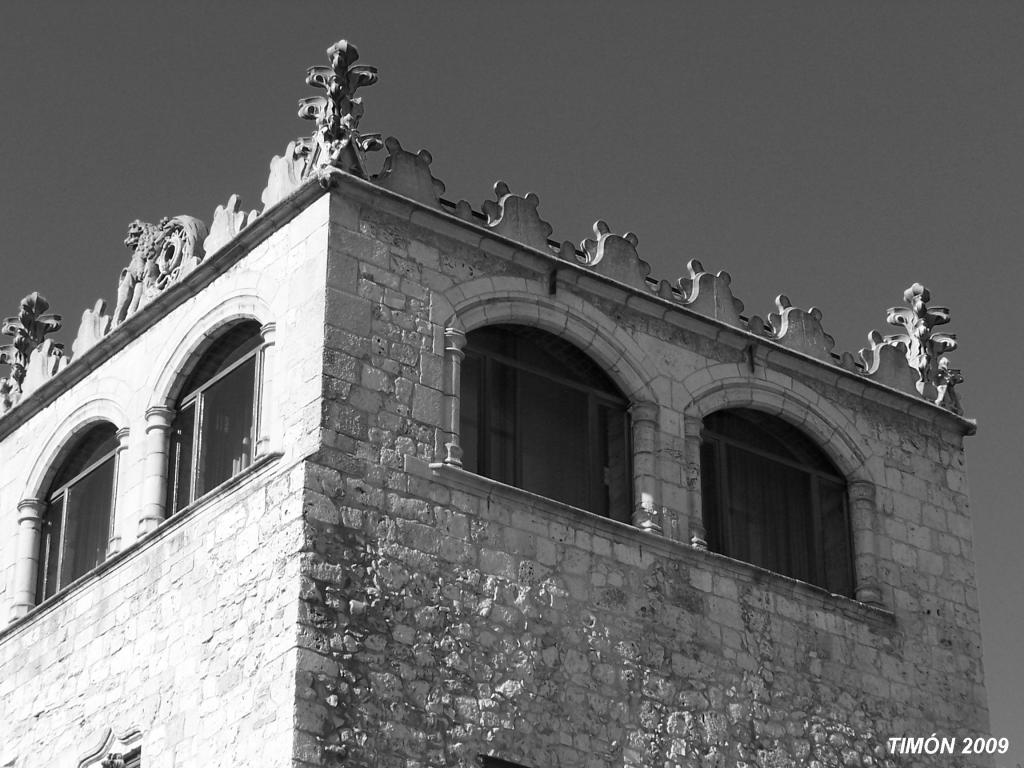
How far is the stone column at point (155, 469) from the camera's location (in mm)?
27875

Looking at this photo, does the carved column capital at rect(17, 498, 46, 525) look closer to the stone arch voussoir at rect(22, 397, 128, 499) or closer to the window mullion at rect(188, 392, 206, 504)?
the stone arch voussoir at rect(22, 397, 128, 499)

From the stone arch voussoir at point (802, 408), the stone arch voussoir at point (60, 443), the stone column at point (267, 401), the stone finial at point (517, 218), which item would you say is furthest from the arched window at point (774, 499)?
the stone arch voussoir at point (60, 443)

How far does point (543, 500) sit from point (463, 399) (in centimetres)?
149

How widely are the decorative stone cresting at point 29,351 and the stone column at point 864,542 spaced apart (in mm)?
9718

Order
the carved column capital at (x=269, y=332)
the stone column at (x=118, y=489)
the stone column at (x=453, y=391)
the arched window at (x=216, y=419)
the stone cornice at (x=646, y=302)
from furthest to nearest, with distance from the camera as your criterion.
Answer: the stone column at (x=118, y=489), the stone cornice at (x=646, y=302), the arched window at (x=216, y=419), the carved column capital at (x=269, y=332), the stone column at (x=453, y=391)

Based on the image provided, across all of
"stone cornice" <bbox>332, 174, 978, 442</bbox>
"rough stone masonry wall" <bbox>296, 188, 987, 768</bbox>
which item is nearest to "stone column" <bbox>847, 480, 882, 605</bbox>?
"rough stone masonry wall" <bbox>296, 188, 987, 768</bbox>

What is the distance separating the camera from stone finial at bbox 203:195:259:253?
92.7 ft

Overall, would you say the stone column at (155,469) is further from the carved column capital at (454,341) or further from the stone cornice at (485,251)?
the carved column capital at (454,341)

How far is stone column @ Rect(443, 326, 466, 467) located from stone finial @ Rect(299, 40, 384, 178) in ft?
6.58

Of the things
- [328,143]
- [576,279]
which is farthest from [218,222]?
[576,279]

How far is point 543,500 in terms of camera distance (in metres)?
27.2

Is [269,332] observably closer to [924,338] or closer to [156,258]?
[156,258]

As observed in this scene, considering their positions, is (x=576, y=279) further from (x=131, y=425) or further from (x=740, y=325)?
(x=131, y=425)

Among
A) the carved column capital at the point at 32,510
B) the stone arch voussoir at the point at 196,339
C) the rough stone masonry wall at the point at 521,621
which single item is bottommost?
the rough stone masonry wall at the point at 521,621
